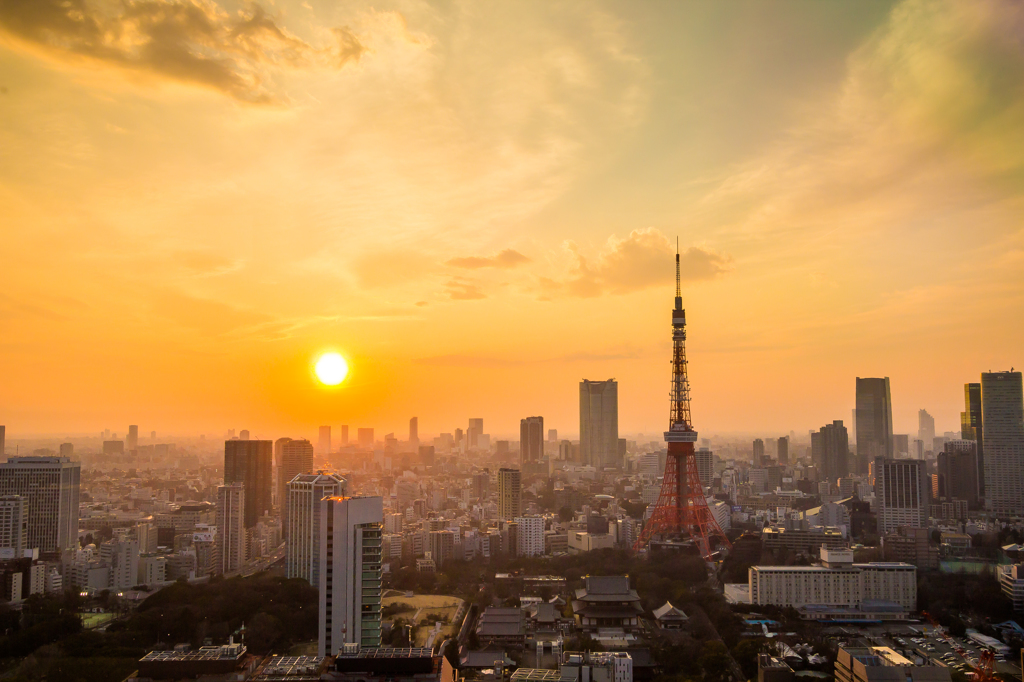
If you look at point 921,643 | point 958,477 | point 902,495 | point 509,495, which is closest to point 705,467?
point 958,477

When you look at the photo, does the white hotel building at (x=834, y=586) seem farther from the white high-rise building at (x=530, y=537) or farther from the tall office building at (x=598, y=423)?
the tall office building at (x=598, y=423)

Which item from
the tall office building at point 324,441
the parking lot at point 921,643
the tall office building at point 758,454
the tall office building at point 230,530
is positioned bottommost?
the parking lot at point 921,643

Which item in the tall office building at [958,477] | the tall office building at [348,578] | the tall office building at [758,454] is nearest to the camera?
the tall office building at [348,578]

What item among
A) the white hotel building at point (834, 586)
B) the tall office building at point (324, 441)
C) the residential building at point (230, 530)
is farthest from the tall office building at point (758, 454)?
the residential building at point (230, 530)

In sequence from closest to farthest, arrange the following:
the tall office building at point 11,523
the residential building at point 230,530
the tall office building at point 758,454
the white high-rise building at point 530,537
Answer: the tall office building at point 11,523 < the residential building at point 230,530 < the white high-rise building at point 530,537 < the tall office building at point 758,454

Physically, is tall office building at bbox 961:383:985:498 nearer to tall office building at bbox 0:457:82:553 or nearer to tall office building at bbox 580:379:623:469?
tall office building at bbox 580:379:623:469

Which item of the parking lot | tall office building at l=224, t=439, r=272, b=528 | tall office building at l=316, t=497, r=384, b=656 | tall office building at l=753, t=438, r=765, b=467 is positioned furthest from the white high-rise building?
tall office building at l=753, t=438, r=765, b=467

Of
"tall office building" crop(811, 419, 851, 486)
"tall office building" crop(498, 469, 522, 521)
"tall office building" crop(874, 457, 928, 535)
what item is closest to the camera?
"tall office building" crop(874, 457, 928, 535)
